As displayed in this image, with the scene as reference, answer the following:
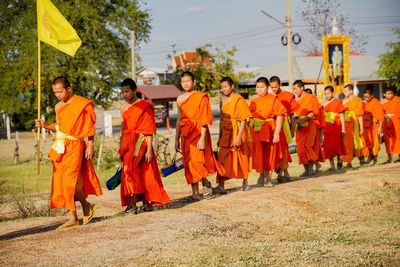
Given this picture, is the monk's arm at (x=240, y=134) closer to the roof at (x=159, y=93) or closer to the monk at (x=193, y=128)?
the monk at (x=193, y=128)

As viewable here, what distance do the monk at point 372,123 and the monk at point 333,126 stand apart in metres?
1.23

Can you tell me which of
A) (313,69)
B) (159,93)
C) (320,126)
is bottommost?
(320,126)

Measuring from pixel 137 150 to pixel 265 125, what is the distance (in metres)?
2.80

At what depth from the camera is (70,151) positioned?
5.82m

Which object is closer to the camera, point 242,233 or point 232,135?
point 242,233

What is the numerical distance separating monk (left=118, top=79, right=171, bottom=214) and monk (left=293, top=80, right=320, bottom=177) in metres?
4.18

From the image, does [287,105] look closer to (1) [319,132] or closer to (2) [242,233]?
(1) [319,132]

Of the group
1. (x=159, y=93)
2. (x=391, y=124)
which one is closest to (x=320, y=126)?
(x=391, y=124)

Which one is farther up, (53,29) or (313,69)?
(313,69)

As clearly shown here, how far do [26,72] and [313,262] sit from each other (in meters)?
25.9

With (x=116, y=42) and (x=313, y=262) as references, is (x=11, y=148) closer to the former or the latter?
(x=116, y=42)

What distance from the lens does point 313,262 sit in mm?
4160

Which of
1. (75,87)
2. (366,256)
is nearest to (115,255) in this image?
(366,256)

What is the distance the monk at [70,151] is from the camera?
5797mm
